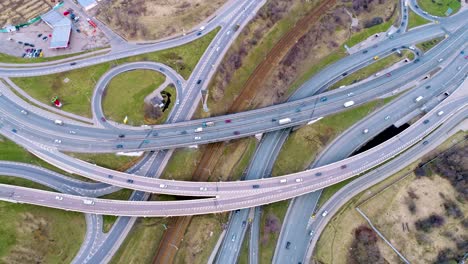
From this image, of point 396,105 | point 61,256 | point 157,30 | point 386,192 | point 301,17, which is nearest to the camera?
point 61,256

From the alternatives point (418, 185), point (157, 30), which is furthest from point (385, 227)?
point (157, 30)

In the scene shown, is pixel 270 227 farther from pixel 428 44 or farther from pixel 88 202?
pixel 428 44

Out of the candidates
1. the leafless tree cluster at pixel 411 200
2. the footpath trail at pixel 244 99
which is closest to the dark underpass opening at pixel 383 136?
the leafless tree cluster at pixel 411 200

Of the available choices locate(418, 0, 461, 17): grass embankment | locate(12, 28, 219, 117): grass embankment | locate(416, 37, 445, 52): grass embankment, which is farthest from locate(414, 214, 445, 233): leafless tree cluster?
locate(418, 0, 461, 17): grass embankment

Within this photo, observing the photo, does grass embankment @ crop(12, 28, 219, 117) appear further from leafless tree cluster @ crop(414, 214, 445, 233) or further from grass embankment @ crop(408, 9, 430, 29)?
leafless tree cluster @ crop(414, 214, 445, 233)

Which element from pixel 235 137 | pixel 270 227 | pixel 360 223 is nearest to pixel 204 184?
pixel 235 137

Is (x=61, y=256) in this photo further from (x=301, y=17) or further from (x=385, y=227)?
(x=301, y=17)
